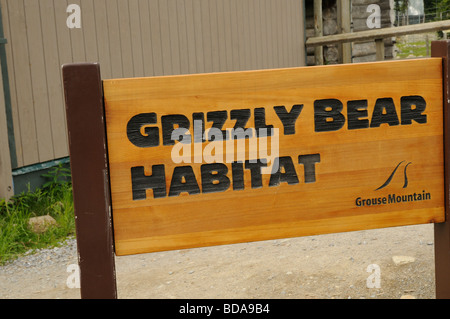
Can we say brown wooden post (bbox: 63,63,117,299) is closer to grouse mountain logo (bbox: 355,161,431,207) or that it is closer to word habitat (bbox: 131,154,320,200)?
word habitat (bbox: 131,154,320,200)

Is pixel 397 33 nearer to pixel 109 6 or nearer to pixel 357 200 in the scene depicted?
pixel 109 6

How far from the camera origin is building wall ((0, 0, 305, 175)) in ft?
18.1

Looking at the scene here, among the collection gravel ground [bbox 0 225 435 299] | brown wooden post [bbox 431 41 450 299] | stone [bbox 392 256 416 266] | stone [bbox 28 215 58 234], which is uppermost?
brown wooden post [bbox 431 41 450 299]

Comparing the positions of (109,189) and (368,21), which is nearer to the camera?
(109,189)

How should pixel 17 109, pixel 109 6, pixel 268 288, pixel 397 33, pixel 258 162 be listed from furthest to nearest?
pixel 397 33 → pixel 109 6 → pixel 17 109 → pixel 268 288 → pixel 258 162

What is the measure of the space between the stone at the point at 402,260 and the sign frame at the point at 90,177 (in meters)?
2.22

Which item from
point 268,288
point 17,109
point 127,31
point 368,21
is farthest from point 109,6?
point 368,21

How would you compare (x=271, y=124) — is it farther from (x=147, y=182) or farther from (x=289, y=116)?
(x=147, y=182)

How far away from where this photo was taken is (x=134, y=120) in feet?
6.45

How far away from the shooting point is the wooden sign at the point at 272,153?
1987 mm

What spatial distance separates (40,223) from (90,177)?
3.08m

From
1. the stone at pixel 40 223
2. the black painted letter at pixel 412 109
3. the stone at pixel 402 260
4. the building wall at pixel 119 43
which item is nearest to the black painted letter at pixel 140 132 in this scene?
the black painted letter at pixel 412 109

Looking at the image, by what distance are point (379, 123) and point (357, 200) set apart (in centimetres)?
30

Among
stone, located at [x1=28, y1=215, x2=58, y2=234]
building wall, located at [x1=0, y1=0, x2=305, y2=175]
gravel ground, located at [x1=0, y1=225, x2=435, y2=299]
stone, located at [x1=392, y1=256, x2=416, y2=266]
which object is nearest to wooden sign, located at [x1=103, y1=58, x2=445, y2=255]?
gravel ground, located at [x1=0, y1=225, x2=435, y2=299]
